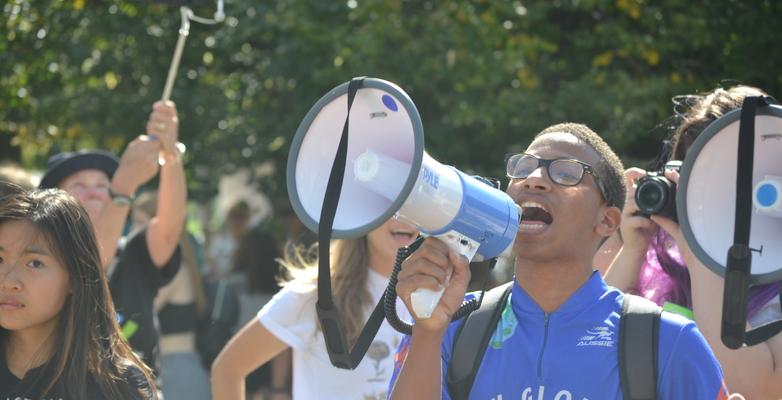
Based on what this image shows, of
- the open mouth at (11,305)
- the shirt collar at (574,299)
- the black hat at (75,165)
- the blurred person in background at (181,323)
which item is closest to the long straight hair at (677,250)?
the shirt collar at (574,299)

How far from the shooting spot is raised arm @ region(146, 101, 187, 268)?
4824mm

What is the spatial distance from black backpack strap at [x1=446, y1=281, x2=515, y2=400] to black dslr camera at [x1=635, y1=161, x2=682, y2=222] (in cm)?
61

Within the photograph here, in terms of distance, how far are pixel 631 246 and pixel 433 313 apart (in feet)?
4.42

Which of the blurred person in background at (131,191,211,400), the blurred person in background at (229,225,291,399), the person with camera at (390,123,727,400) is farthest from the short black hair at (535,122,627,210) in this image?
the blurred person in background at (229,225,291,399)

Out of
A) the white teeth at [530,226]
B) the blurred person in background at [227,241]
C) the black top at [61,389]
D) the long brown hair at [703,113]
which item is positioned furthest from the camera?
the blurred person in background at [227,241]

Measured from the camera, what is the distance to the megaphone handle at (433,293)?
2473 mm

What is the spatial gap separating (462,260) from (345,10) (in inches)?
204

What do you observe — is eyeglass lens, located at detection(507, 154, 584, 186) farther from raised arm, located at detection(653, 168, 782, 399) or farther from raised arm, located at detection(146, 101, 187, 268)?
raised arm, located at detection(146, 101, 187, 268)

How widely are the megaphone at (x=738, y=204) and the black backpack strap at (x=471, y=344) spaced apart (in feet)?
1.71

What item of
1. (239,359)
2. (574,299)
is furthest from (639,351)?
(239,359)

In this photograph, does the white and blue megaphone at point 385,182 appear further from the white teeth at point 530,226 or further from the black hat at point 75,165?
the black hat at point 75,165

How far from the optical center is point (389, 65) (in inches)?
282

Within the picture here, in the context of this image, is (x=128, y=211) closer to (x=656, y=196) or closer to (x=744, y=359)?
(x=656, y=196)

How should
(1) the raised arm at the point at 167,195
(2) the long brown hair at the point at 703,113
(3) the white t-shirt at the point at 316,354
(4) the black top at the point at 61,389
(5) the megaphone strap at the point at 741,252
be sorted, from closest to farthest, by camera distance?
(5) the megaphone strap at the point at 741,252, (4) the black top at the point at 61,389, (2) the long brown hair at the point at 703,113, (3) the white t-shirt at the point at 316,354, (1) the raised arm at the point at 167,195
